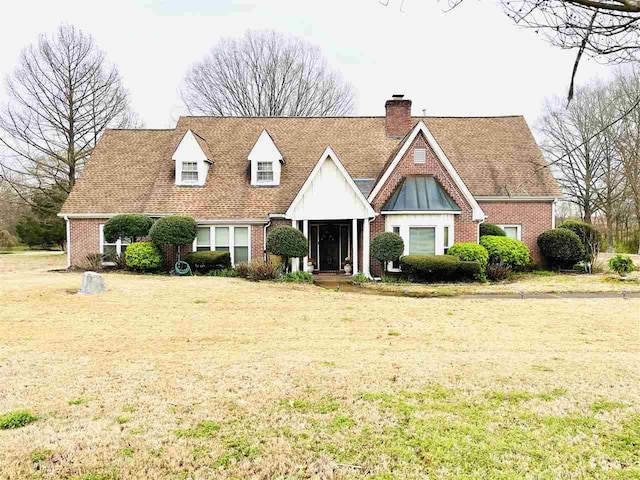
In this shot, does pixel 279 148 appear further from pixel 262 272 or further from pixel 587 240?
pixel 587 240

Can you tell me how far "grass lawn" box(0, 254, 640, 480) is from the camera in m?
3.71

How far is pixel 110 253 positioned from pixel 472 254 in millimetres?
16272

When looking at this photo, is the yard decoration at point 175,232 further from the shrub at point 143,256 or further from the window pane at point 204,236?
the window pane at point 204,236

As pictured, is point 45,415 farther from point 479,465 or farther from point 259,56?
point 259,56

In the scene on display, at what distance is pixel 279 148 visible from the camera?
23.6 meters

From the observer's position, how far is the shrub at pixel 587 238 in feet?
68.7

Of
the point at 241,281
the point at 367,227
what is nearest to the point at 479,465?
the point at 241,281

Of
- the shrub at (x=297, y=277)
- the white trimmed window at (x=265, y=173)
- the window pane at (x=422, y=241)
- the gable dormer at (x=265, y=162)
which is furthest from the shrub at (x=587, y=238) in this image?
the white trimmed window at (x=265, y=173)

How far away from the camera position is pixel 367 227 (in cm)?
1900

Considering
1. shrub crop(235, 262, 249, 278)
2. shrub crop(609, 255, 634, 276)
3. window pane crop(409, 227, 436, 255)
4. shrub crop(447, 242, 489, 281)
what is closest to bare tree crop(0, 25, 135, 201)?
shrub crop(235, 262, 249, 278)

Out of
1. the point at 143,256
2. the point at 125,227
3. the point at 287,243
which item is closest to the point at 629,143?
the point at 287,243

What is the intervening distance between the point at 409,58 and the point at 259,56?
127 feet

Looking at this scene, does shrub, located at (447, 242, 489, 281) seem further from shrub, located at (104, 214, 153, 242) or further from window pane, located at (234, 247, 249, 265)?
shrub, located at (104, 214, 153, 242)

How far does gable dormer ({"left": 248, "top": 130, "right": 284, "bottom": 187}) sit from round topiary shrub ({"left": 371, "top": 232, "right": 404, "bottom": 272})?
6.32 m
